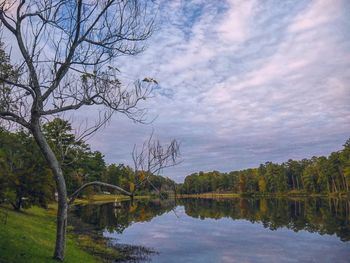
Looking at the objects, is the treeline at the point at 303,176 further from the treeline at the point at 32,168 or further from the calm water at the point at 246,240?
the treeline at the point at 32,168

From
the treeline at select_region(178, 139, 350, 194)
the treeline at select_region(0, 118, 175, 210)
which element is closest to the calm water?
the treeline at select_region(0, 118, 175, 210)

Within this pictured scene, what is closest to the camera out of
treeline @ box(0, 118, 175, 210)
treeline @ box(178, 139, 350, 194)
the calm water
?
treeline @ box(0, 118, 175, 210)

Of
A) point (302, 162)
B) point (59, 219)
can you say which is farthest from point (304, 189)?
point (59, 219)

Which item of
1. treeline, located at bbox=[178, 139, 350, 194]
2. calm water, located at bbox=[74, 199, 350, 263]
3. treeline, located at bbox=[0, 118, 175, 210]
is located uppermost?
treeline, located at bbox=[178, 139, 350, 194]

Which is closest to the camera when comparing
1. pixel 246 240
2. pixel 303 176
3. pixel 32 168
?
pixel 32 168

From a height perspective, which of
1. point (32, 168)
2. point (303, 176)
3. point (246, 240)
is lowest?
point (246, 240)

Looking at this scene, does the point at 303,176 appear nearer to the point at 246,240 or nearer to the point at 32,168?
the point at 246,240

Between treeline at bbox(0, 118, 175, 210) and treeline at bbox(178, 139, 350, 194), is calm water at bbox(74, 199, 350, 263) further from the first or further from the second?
A: treeline at bbox(178, 139, 350, 194)

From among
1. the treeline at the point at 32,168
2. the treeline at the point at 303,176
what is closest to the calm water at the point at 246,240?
the treeline at the point at 32,168

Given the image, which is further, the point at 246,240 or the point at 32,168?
the point at 246,240

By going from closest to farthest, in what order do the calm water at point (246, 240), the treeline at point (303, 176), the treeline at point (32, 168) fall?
1. the treeline at point (32, 168)
2. the calm water at point (246, 240)
3. the treeline at point (303, 176)

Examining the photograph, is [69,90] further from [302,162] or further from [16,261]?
[302,162]

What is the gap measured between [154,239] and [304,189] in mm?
135512

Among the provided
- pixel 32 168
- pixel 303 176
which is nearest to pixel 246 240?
pixel 32 168
